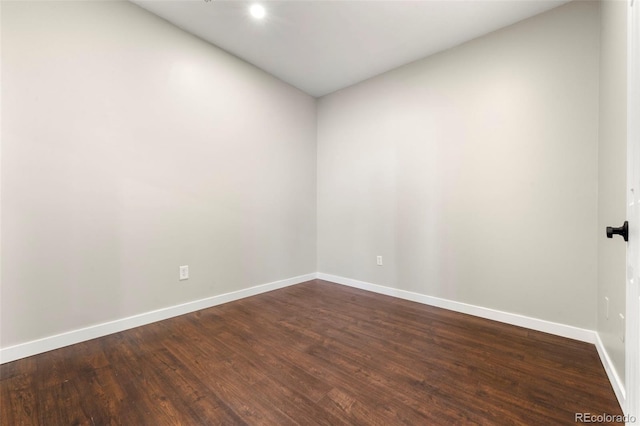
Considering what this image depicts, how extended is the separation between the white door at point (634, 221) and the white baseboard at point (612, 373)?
0.57 metres

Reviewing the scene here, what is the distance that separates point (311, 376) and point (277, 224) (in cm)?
212

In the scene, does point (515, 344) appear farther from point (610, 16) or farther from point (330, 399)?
point (610, 16)

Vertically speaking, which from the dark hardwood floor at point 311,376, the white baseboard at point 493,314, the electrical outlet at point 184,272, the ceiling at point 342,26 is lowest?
the dark hardwood floor at point 311,376

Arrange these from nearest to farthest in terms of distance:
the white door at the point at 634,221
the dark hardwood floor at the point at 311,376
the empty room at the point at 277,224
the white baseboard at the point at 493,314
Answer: the white door at the point at 634,221, the dark hardwood floor at the point at 311,376, the empty room at the point at 277,224, the white baseboard at the point at 493,314

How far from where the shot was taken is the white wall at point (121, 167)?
6.00 feet

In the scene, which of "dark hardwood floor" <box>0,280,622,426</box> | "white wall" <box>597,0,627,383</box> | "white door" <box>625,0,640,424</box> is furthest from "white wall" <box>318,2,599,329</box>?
"white door" <box>625,0,640,424</box>

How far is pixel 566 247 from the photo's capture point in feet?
7.02

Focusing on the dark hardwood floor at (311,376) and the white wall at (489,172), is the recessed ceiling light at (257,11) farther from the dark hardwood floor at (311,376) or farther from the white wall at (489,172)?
the dark hardwood floor at (311,376)

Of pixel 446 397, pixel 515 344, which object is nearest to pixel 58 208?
pixel 446 397

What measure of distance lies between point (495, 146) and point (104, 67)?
→ 11.3 feet

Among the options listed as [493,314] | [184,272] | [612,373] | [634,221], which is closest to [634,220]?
[634,221]

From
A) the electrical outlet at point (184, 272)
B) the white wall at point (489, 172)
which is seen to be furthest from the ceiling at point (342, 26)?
the electrical outlet at point (184, 272)

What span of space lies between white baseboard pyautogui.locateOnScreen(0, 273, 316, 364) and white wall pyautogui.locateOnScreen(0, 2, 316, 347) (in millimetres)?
51

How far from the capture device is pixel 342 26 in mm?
2439
